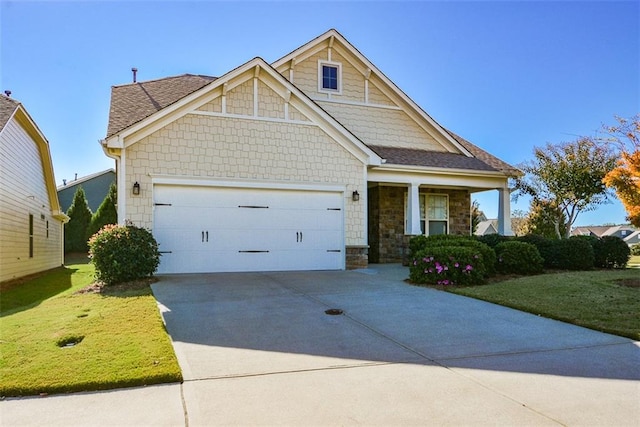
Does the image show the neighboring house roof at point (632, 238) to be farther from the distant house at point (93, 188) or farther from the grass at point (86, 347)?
the grass at point (86, 347)

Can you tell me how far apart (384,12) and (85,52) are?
7.87 metres

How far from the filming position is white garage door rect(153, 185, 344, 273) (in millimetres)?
→ 10617

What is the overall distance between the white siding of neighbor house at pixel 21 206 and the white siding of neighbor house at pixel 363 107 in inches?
342

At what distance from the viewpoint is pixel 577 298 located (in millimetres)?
7645

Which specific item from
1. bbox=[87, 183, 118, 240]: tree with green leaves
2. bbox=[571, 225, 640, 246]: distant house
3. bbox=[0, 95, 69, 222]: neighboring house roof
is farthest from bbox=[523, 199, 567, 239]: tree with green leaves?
bbox=[571, 225, 640, 246]: distant house

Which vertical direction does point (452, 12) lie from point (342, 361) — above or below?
above

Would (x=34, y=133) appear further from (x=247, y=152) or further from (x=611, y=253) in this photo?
(x=611, y=253)

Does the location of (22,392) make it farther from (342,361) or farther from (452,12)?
(452,12)

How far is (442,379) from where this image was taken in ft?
12.7

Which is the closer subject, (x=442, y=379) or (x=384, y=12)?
(x=442, y=379)

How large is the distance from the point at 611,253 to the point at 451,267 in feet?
21.2

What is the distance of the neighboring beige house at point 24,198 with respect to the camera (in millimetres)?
11922

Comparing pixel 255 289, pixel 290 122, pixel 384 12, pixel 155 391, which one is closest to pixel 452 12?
pixel 384 12

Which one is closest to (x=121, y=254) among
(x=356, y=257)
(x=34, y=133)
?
(x=356, y=257)
